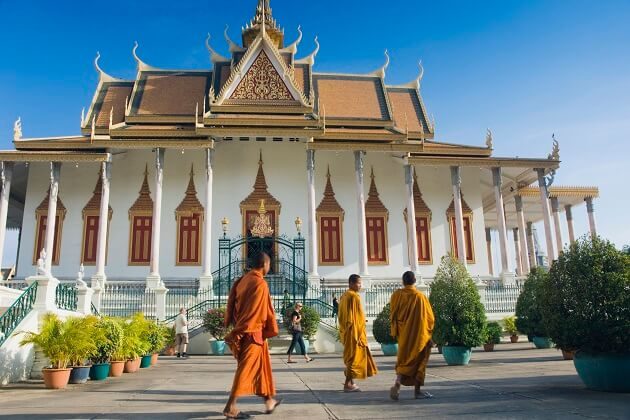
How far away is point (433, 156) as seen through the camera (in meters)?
19.5

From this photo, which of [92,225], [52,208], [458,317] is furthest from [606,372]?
[92,225]

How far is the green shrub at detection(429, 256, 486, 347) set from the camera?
905 cm

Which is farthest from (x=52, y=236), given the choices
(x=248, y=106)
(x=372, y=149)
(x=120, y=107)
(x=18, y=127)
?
(x=372, y=149)

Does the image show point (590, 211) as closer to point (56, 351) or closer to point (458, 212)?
point (458, 212)

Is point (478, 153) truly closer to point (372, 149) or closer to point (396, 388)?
point (372, 149)

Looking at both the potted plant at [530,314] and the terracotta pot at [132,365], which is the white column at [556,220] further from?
the terracotta pot at [132,365]

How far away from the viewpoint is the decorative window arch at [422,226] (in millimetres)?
20094

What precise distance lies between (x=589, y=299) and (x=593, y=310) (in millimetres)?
122

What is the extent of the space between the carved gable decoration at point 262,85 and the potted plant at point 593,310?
48.5 feet

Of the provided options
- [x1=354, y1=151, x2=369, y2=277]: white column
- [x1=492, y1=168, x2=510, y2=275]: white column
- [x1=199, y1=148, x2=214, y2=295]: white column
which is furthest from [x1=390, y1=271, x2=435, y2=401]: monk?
[x1=492, y1=168, x2=510, y2=275]: white column

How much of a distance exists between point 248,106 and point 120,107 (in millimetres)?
5900

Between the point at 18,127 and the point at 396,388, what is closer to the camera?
the point at 396,388

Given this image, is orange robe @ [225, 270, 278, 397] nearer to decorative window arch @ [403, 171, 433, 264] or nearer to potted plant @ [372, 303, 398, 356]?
potted plant @ [372, 303, 398, 356]

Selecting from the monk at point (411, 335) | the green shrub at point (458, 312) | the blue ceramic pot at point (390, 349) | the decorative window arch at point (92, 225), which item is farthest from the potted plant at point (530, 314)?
the decorative window arch at point (92, 225)
